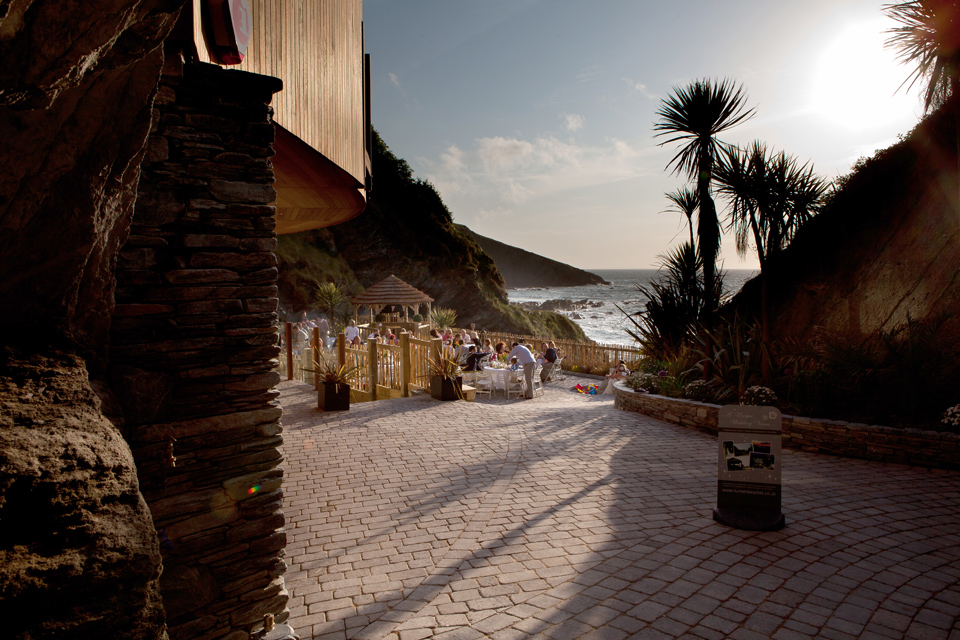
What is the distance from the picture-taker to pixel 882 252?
10.3 metres

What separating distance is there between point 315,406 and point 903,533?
842 centimetres

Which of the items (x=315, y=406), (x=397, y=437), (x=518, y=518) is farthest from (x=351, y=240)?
(x=518, y=518)

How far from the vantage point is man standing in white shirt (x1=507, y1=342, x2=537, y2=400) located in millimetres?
12422

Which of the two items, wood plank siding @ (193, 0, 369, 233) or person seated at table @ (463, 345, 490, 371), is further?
person seated at table @ (463, 345, 490, 371)

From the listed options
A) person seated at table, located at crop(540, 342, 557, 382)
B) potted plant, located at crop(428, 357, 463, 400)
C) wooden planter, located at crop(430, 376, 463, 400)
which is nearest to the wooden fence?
potted plant, located at crop(428, 357, 463, 400)

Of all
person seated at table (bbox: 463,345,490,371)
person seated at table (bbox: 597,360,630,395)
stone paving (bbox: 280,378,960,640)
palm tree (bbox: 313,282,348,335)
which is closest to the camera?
stone paving (bbox: 280,378,960,640)

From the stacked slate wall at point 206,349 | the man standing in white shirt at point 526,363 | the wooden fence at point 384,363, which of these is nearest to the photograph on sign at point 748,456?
the stacked slate wall at point 206,349

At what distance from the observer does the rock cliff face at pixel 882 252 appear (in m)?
9.23

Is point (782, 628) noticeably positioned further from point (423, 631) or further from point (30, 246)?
point (30, 246)

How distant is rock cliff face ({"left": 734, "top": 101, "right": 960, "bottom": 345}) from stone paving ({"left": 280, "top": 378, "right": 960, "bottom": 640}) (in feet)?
15.1

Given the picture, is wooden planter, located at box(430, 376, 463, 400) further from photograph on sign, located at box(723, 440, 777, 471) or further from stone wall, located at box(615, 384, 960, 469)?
photograph on sign, located at box(723, 440, 777, 471)

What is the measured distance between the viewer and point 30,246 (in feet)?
6.68

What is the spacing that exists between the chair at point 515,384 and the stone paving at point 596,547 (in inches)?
218

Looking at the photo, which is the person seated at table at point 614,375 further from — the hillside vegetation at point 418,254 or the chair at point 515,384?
the hillside vegetation at point 418,254
